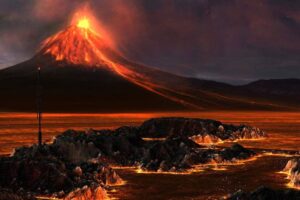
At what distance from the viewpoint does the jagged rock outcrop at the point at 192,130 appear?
166ft

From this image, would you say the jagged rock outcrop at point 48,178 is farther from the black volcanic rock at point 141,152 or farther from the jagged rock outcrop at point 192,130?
the jagged rock outcrop at point 192,130

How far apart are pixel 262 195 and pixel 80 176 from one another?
962 centimetres

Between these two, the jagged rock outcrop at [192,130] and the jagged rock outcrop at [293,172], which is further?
the jagged rock outcrop at [192,130]

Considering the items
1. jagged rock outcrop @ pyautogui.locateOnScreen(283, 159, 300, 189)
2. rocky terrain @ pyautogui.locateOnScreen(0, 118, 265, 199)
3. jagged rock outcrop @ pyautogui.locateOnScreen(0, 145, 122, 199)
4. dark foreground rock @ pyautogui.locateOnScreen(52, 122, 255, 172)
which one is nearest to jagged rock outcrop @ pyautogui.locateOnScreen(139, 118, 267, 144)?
rocky terrain @ pyautogui.locateOnScreen(0, 118, 265, 199)

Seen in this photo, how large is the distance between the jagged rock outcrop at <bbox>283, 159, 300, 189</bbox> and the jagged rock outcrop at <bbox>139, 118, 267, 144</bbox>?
18979mm

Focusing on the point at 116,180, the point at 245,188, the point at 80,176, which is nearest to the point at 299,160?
the point at 245,188

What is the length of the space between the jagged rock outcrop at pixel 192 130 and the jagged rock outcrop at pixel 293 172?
1898 centimetres

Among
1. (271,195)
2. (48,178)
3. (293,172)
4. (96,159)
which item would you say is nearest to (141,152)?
(96,159)

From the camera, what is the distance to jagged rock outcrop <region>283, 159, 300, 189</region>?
81.9 ft

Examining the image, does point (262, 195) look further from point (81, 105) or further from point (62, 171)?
point (81, 105)

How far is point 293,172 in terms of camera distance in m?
26.7

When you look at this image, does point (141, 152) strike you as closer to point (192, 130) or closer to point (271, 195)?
point (271, 195)

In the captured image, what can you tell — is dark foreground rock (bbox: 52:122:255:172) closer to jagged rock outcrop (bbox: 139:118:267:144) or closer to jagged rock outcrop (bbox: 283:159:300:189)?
jagged rock outcrop (bbox: 283:159:300:189)

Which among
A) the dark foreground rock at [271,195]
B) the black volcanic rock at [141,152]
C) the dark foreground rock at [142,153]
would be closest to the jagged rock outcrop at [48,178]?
the black volcanic rock at [141,152]
